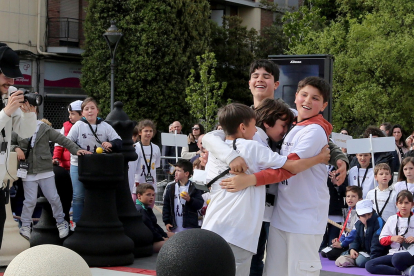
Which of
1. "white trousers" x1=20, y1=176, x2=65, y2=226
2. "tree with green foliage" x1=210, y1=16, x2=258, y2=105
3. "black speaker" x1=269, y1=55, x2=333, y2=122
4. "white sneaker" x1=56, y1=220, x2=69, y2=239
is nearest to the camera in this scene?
"white sneaker" x1=56, y1=220, x2=69, y2=239

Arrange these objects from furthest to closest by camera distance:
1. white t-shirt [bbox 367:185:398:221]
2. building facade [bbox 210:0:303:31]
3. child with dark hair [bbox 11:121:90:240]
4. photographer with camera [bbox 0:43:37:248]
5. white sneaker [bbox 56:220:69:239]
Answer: building facade [bbox 210:0:303:31] < white t-shirt [bbox 367:185:398:221] < child with dark hair [bbox 11:121:90:240] < white sneaker [bbox 56:220:69:239] < photographer with camera [bbox 0:43:37:248]

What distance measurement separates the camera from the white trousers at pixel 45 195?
8281mm

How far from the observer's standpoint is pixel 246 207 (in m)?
4.46

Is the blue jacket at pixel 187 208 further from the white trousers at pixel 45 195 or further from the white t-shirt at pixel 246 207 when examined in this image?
the white t-shirt at pixel 246 207

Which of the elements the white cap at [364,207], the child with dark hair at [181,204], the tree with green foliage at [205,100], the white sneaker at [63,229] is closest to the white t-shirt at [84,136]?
the white sneaker at [63,229]

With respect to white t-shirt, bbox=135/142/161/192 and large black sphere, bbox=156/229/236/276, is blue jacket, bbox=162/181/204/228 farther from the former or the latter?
large black sphere, bbox=156/229/236/276

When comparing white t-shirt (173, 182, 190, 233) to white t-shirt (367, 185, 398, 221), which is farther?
white t-shirt (173, 182, 190, 233)

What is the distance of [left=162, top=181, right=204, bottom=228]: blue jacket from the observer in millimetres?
9836

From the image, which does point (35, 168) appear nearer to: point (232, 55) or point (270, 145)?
point (270, 145)

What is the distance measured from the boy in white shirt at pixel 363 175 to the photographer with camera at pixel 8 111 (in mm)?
6476

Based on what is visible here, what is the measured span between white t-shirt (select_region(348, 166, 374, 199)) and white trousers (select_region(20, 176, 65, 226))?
4.82 meters

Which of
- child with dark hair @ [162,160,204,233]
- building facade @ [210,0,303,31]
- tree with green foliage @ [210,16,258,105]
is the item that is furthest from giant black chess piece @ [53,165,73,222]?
building facade @ [210,0,303,31]

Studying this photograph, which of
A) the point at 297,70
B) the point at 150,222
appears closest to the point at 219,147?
the point at 150,222

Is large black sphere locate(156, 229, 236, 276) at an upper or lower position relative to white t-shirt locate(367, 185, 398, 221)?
upper
